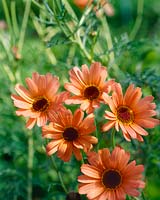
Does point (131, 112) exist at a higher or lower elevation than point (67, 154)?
higher

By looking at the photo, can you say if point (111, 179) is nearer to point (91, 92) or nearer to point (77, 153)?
point (77, 153)

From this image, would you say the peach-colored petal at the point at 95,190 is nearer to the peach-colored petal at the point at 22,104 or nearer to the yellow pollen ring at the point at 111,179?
the yellow pollen ring at the point at 111,179

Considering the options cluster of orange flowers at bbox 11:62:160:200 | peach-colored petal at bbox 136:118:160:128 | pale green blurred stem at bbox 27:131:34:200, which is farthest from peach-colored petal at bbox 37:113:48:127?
pale green blurred stem at bbox 27:131:34:200

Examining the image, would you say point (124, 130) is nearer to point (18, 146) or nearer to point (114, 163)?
point (114, 163)

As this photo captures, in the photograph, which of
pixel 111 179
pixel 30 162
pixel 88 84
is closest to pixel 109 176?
pixel 111 179

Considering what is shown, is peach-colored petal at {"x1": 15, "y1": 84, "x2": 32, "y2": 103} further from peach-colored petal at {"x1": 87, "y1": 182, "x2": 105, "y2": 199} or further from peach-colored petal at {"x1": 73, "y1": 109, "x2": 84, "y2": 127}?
peach-colored petal at {"x1": 87, "y1": 182, "x2": 105, "y2": 199}

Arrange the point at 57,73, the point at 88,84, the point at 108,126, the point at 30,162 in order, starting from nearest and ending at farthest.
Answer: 1. the point at 108,126
2. the point at 88,84
3. the point at 30,162
4. the point at 57,73
